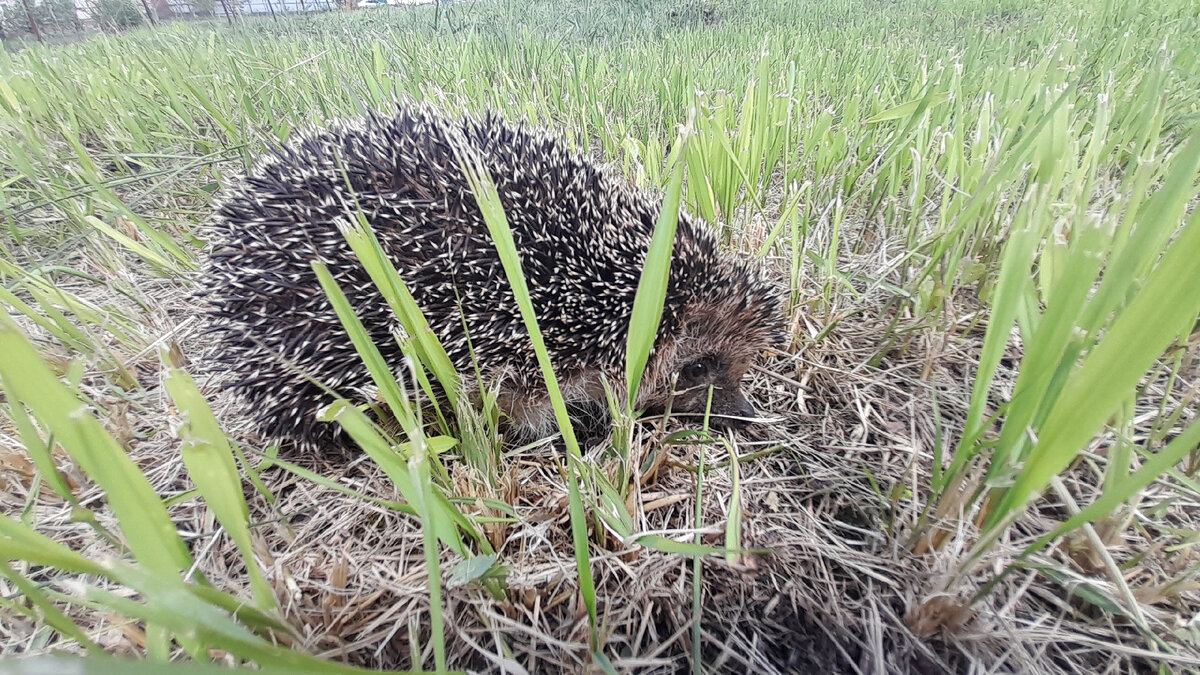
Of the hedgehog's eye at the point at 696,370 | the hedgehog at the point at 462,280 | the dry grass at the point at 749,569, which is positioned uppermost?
the hedgehog at the point at 462,280

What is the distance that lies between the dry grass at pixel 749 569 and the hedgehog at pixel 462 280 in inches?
15.2

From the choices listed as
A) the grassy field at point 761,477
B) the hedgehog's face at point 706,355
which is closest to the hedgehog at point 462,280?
the hedgehog's face at point 706,355

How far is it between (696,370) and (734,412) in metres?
0.41

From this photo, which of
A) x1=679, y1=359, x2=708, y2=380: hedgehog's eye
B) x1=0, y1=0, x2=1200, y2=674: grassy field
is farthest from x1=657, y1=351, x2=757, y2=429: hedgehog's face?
x1=0, y1=0, x2=1200, y2=674: grassy field

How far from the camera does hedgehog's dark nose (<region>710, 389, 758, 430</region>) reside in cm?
216

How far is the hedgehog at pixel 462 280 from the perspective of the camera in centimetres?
220

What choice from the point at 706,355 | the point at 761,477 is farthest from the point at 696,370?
the point at 761,477

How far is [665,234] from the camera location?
3.98 ft

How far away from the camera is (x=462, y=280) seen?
7.47 ft

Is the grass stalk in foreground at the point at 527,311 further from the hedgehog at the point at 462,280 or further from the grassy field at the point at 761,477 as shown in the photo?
the hedgehog at the point at 462,280

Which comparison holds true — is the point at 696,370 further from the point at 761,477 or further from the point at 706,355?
the point at 761,477

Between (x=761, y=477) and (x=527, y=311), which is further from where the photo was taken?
(x=761, y=477)

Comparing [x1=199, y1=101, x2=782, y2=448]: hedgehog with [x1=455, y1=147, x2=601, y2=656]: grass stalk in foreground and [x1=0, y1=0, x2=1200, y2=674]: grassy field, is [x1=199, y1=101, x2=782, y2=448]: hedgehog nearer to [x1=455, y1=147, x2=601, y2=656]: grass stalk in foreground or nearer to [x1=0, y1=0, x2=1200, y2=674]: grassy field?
[x1=0, y1=0, x2=1200, y2=674]: grassy field

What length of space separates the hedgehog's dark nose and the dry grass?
12 cm
